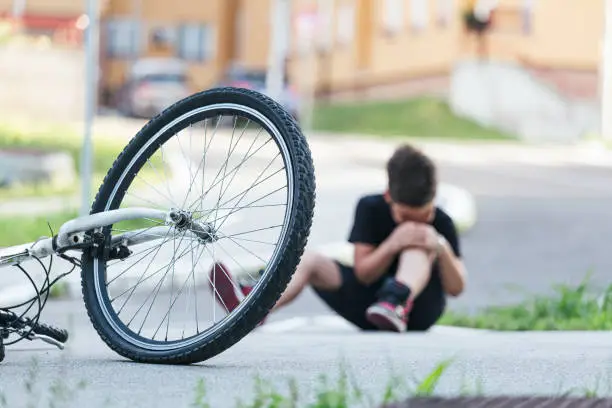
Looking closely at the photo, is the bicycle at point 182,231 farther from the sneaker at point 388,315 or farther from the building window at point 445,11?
the building window at point 445,11

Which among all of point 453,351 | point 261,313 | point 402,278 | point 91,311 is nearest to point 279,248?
point 261,313

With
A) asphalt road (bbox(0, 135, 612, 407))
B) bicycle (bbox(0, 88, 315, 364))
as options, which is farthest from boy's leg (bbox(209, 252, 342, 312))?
bicycle (bbox(0, 88, 315, 364))

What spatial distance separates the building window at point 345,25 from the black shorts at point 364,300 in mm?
46489

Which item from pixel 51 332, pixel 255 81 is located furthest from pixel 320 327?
pixel 255 81

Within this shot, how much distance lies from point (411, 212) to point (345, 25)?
156ft

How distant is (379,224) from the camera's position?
8.00 meters

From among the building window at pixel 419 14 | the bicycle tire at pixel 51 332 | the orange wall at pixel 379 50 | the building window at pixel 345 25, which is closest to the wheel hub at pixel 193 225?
the bicycle tire at pixel 51 332

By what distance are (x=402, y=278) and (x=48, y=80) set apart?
22.3 meters

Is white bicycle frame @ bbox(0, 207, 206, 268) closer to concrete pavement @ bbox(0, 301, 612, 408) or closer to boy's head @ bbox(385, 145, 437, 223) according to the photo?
concrete pavement @ bbox(0, 301, 612, 408)

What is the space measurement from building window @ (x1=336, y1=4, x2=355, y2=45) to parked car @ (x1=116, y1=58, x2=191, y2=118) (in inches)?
210

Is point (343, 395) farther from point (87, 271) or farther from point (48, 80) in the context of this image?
point (48, 80)

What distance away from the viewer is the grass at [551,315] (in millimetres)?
8117

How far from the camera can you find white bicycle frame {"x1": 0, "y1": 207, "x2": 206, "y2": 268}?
17.5 ft

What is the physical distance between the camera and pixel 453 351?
6.12m
